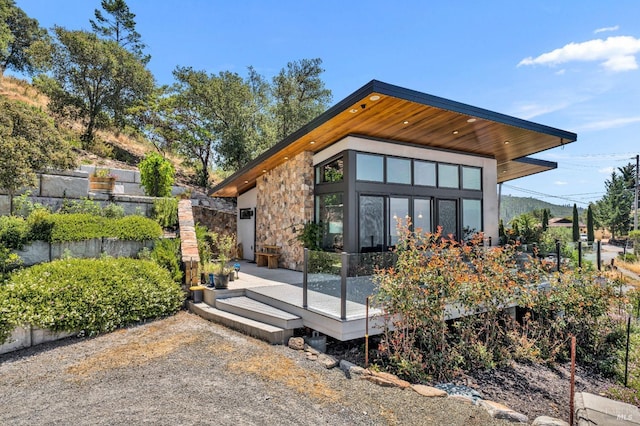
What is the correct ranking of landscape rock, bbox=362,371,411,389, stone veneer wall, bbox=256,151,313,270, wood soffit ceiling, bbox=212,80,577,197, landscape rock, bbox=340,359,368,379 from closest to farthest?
landscape rock, bbox=362,371,411,389
landscape rock, bbox=340,359,368,379
wood soffit ceiling, bbox=212,80,577,197
stone veneer wall, bbox=256,151,313,270

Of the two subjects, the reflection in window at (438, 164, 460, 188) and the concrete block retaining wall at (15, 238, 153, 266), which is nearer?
the concrete block retaining wall at (15, 238, 153, 266)

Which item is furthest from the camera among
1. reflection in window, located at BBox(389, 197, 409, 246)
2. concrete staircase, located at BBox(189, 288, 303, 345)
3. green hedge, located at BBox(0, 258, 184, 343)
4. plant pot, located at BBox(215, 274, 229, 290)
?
reflection in window, located at BBox(389, 197, 409, 246)

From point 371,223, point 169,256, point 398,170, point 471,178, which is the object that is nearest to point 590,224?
point 471,178

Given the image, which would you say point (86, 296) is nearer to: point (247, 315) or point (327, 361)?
point (247, 315)

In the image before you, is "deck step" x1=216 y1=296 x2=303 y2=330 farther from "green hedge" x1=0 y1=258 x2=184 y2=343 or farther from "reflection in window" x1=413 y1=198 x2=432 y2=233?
"reflection in window" x1=413 y1=198 x2=432 y2=233

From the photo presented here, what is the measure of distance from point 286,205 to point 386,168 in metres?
3.31

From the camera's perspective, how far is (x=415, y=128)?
7938 mm

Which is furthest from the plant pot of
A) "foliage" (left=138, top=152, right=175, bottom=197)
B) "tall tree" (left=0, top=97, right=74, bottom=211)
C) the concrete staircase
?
"foliage" (left=138, top=152, right=175, bottom=197)

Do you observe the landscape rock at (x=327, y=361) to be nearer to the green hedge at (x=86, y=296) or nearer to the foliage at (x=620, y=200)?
the green hedge at (x=86, y=296)

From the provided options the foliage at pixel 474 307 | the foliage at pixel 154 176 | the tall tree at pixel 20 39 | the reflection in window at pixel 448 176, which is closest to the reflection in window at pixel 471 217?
the reflection in window at pixel 448 176

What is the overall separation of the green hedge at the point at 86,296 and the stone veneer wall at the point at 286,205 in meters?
3.87

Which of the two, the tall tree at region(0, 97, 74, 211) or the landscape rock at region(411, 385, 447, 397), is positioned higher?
the tall tree at region(0, 97, 74, 211)

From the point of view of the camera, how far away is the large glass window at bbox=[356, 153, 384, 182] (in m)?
8.28

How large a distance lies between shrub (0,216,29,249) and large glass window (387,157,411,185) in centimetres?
810
